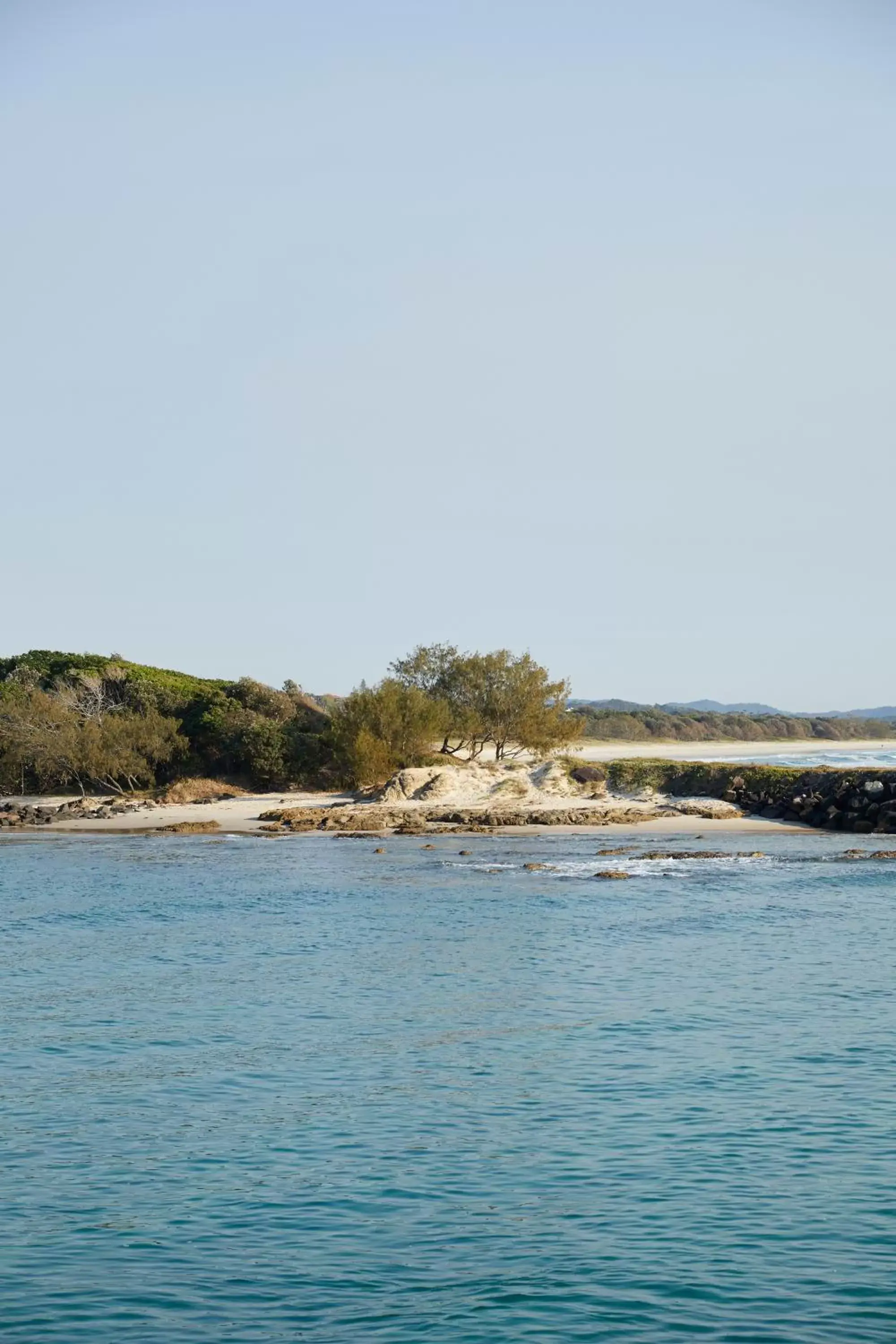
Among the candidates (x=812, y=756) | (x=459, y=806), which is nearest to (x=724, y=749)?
(x=812, y=756)

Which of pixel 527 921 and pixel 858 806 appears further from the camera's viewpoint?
pixel 858 806

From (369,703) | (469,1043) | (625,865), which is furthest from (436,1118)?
(369,703)

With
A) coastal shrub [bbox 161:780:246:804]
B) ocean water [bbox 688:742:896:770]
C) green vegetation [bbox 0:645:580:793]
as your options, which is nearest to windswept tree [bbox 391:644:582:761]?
green vegetation [bbox 0:645:580:793]

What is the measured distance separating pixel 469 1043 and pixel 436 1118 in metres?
3.42

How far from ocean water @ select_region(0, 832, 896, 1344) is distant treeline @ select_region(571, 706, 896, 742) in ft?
317

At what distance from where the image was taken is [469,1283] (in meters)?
10.3

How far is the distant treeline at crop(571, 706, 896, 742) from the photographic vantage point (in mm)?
128750

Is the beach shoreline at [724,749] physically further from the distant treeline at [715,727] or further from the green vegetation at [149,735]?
the green vegetation at [149,735]

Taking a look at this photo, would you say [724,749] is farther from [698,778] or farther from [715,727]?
[698,778]

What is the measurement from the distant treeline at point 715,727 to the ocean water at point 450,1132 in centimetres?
9666

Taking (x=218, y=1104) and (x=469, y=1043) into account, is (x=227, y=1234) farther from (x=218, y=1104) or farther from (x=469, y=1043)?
(x=469, y=1043)

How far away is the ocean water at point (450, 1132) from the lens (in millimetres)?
10055

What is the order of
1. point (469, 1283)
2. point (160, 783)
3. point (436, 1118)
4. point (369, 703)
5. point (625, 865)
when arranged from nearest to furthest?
point (469, 1283) < point (436, 1118) < point (625, 865) < point (369, 703) < point (160, 783)

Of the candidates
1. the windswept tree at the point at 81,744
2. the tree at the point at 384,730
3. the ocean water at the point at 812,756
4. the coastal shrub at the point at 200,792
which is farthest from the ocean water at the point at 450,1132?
the ocean water at the point at 812,756
